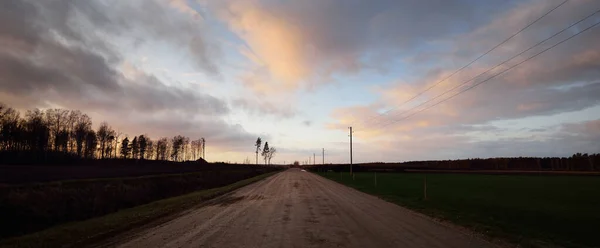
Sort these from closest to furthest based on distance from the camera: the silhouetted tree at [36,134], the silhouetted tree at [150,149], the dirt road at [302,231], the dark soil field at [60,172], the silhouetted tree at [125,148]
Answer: the dirt road at [302,231]
the dark soil field at [60,172]
the silhouetted tree at [36,134]
the silhouetted tree at [125,148]
the silhouetted tree at [150,149]

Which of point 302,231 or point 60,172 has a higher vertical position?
point 60,172

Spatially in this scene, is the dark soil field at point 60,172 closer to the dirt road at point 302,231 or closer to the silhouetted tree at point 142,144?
the dirt road at point 302,231

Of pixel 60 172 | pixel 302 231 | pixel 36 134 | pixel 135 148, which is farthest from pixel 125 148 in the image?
pixel 302 231

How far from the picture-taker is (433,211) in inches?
701

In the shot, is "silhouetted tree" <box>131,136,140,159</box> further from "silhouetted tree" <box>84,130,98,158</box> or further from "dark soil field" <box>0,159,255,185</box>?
"dark soil field" <box>0,159,255,185</box>

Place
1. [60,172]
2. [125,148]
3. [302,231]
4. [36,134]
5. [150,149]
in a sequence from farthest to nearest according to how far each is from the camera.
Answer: [150,149] < [125,148] < [36,134] < [60,172] < [302,231]

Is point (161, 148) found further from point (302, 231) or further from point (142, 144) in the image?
point (302, 231)

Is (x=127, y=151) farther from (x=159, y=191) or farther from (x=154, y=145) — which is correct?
(x=159, y=191)

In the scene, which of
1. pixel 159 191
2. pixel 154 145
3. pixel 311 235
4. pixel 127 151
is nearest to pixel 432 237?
pixel 311 235

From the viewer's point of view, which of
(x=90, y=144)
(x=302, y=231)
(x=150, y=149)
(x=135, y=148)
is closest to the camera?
(x=302, y=231)

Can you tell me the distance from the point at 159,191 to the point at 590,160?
15914 cm

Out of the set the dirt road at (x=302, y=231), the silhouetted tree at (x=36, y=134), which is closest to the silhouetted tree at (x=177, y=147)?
the silhouetted tree at (x=36, y=134)

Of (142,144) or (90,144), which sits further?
(142,144)

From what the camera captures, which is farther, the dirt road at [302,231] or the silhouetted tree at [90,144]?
the silhouetted tree at [90,144]
